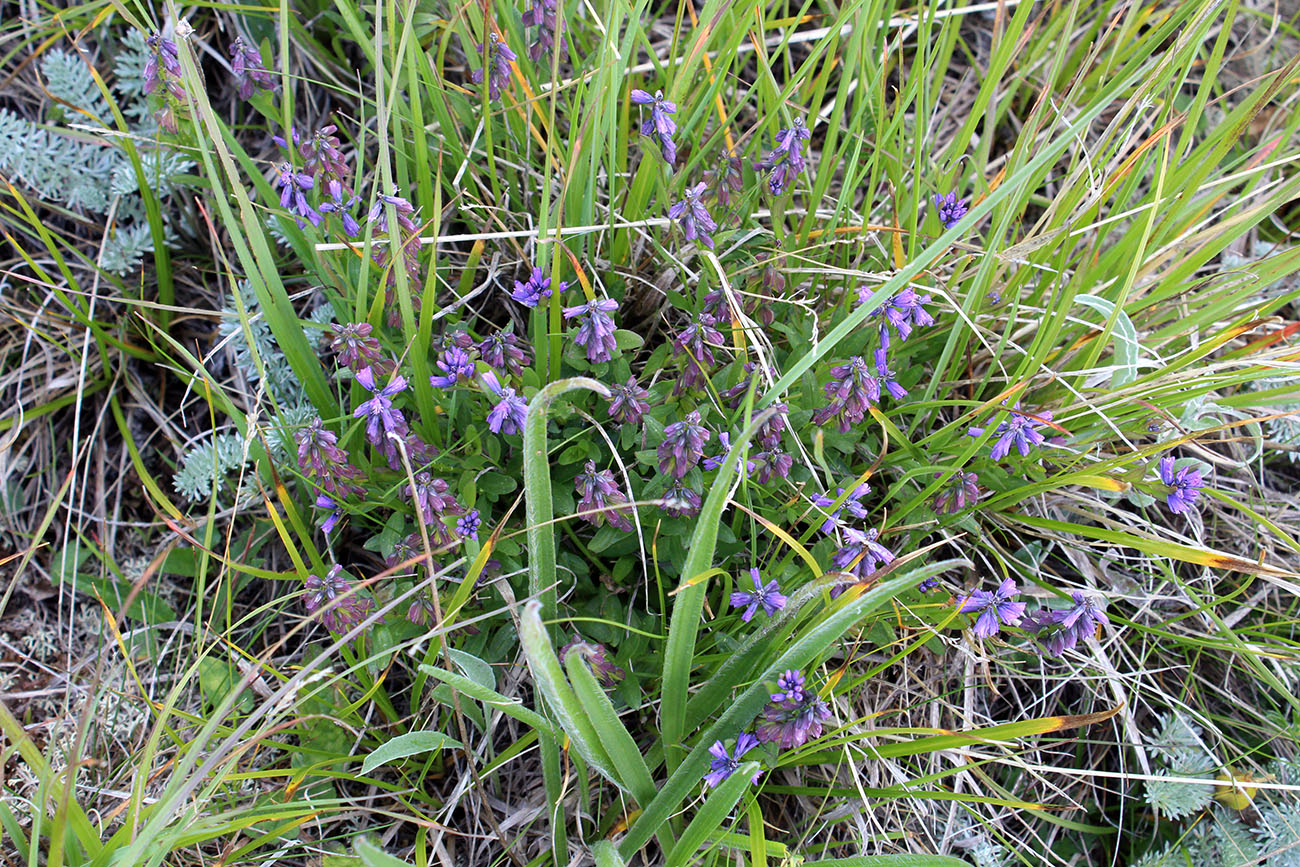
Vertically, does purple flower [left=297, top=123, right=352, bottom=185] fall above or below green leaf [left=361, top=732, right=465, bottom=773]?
above

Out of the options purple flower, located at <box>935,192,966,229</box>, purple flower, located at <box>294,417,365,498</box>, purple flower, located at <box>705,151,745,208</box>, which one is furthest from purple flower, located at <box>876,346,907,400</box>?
purple flower, located at <box>294,417,365,498</box>

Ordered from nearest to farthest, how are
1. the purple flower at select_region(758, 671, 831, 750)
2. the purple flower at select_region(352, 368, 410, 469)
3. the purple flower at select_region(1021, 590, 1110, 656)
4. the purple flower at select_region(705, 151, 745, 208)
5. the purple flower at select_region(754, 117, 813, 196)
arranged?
the purple flower at select_region(758, 671, 831, 750)
the purple flower at select_region(352, 368, 410, 469)
the purple flower at select_region(1021, 590, 1110, 656)
the purple flower at select_region(754, 117, 813, 196)
the purple flower at select_region(705, 151, 745, 208)

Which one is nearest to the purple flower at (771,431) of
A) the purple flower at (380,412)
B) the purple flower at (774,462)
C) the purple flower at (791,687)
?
the purple flower at (774,462)

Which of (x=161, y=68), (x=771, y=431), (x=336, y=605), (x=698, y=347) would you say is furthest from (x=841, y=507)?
(x=161, y=68)

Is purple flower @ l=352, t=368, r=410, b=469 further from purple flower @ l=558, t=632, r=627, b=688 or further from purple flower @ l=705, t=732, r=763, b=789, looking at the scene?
purple flower @ l=705, t=732, r=763, b=789

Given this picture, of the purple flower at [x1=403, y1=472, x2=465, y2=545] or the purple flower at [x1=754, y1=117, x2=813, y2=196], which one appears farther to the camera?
the purple flower at [x1=754, y1=117, x2=813, y2=196]

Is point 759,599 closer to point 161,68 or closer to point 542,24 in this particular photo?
point 542,24

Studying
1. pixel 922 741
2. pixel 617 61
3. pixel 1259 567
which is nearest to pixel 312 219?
pixel 617 61

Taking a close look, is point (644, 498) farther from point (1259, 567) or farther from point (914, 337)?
point (1259, 567)
